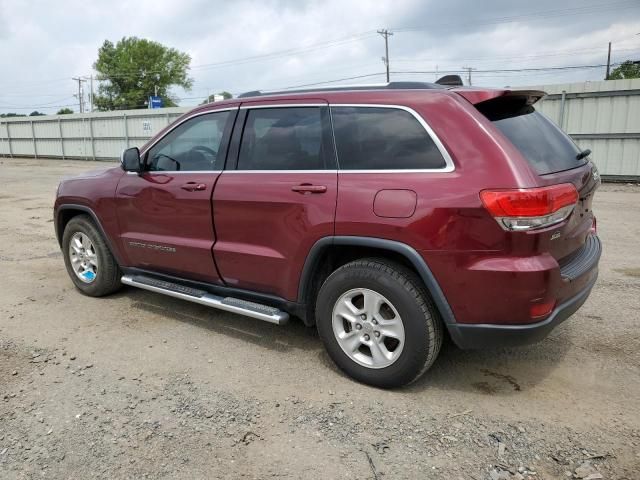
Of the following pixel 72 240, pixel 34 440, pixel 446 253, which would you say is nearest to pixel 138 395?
pixel 34 440

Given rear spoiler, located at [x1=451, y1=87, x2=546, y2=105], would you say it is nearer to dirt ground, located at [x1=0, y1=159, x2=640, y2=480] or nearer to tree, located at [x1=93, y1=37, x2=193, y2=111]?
dirt ground, located at [x1=0, y1=159, x2=640, y2=480]

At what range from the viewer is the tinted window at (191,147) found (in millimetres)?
4047

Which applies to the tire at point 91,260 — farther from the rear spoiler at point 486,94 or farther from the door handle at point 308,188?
the rear spoiler at point 486,94

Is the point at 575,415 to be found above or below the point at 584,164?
below

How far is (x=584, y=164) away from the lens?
11.2ft

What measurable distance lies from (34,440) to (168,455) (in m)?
0.78

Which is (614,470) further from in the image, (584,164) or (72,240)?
(72,240)

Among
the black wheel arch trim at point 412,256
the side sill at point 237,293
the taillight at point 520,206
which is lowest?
the side sill at point 237,293

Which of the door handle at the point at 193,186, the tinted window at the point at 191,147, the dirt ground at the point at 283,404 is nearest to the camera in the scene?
the dirt ground at the point at 283,404

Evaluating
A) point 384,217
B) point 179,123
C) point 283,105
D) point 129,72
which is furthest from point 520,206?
point 129,72

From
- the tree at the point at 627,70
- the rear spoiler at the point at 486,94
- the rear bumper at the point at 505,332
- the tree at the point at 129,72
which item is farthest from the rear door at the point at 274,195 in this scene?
the tree at the point at 129,72

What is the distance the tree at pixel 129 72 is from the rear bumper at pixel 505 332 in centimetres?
8353

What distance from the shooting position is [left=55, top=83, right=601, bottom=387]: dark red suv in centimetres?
281

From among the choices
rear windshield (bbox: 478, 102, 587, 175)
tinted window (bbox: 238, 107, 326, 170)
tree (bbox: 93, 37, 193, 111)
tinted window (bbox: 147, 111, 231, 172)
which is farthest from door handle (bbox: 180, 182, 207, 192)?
tree (bbox: 93, 37, 193, 111)
